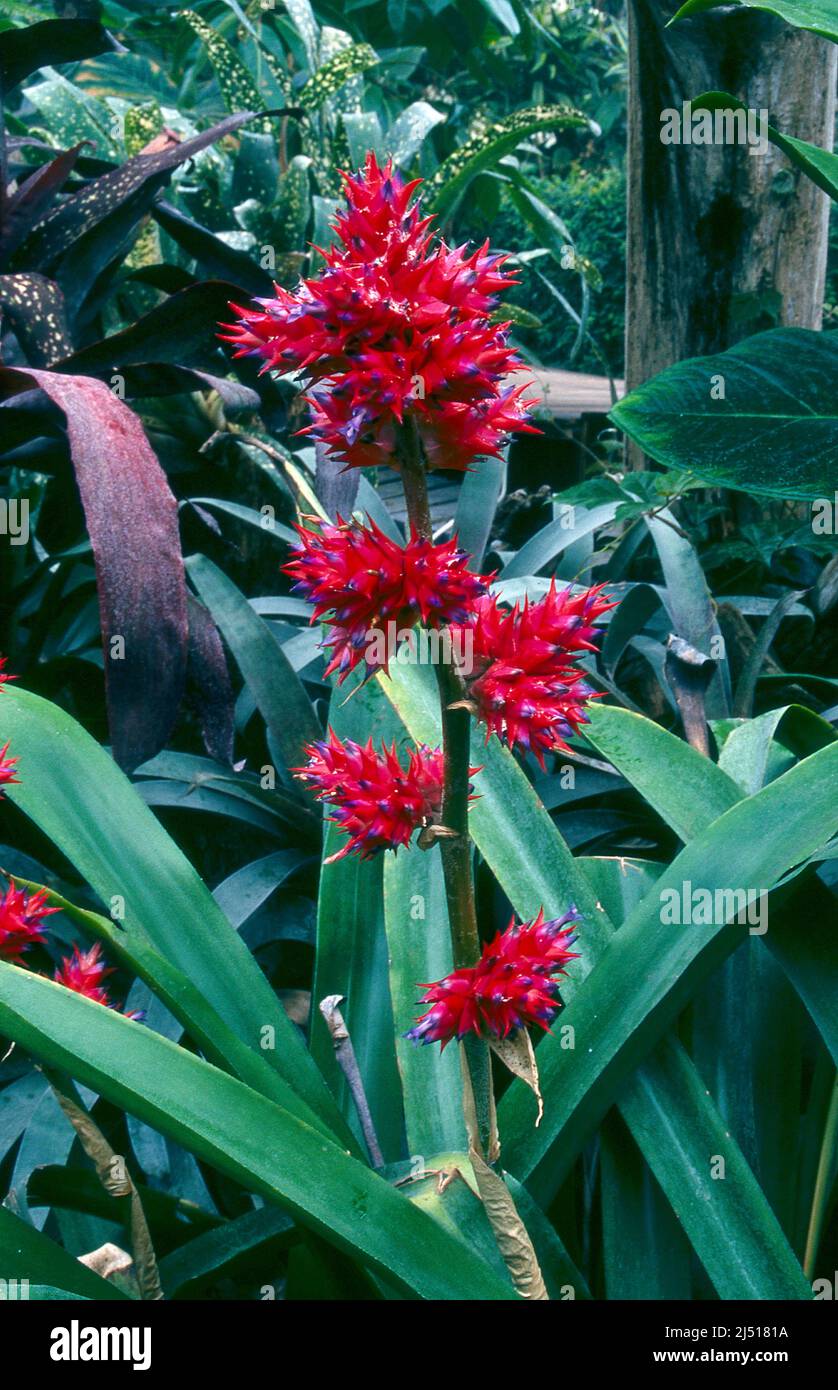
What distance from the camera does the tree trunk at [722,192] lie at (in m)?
1.96

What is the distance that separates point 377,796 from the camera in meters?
0.61

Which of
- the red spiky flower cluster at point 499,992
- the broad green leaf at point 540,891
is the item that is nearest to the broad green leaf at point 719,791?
the broad green leaf at point 540,891

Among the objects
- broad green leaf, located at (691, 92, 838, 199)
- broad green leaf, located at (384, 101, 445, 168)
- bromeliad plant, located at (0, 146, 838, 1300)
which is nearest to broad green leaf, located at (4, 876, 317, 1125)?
bromeliad plant, located at (0, 146, 838, 1300)

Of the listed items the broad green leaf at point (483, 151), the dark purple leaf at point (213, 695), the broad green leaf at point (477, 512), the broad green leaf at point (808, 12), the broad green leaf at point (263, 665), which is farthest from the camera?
the broad green leaf at point (483, 151)

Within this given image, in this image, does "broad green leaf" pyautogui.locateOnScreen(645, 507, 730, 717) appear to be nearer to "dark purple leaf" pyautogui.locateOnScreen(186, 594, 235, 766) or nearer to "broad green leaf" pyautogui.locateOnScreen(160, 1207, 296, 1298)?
"dark purple leaf" pyautogui.locateOnScreen(186, 594, 235, 766)

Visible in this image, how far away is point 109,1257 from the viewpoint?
76 cm

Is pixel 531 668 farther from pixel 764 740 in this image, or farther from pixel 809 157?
pixel 809 157

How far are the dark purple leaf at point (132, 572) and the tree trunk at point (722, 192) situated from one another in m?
1.31

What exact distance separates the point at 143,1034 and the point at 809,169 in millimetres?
→ 1008

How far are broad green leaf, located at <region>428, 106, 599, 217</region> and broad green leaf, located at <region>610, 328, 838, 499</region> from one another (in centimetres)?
170

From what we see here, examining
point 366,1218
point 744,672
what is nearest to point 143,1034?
point 366,1218

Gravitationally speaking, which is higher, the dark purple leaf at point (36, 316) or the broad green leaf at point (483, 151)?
the broad green leaf at point (483, 151)

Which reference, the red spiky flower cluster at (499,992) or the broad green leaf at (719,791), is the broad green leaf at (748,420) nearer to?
the broad green leaf at (719,791)

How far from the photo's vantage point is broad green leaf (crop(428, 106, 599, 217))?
8.40 feet
